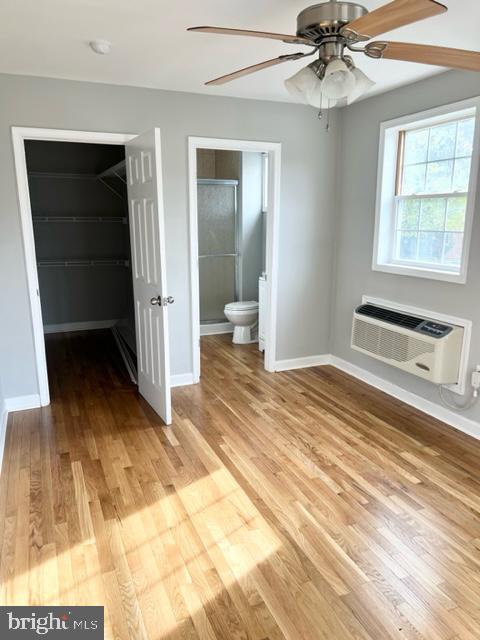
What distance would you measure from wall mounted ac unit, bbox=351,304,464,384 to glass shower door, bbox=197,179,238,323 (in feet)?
7.47

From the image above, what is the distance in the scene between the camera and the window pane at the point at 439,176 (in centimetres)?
327

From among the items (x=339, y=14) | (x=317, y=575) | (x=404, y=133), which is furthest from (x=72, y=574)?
(x=404, y=133)

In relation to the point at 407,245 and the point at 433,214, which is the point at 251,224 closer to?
the point at 407,245

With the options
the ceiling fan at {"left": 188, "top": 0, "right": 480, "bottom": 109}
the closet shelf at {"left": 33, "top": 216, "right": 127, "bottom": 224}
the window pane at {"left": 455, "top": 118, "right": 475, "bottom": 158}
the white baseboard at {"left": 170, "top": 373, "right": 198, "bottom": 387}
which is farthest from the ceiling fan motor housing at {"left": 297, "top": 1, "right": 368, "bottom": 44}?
the closet shelf at {"left": 33, "top": 216, "right": 127, "bottom": 224}

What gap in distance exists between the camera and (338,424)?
335 centimetres

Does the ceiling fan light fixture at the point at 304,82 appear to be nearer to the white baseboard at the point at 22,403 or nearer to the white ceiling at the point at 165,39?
the white ceiling at the point at 165,39

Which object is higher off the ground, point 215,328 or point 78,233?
point 78,233

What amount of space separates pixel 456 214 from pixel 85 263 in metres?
4.47

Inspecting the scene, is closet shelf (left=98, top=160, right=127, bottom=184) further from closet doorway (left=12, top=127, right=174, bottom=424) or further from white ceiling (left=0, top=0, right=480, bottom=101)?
white ceiling (left=0, top=0, right=480, bottom=101)

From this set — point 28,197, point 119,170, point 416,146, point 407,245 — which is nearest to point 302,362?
point 407,245

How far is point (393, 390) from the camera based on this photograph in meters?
3.85

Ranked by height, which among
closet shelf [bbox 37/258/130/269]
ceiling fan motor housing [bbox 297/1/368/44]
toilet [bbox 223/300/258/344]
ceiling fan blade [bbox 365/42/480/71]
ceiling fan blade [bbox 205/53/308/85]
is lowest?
toilet [bbox 223/300/258/344]

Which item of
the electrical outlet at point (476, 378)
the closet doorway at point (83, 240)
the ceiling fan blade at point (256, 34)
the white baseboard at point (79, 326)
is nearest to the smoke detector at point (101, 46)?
the ceiling fan blade at point (256, 34)

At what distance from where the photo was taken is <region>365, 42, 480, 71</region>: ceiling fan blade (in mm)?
1684
